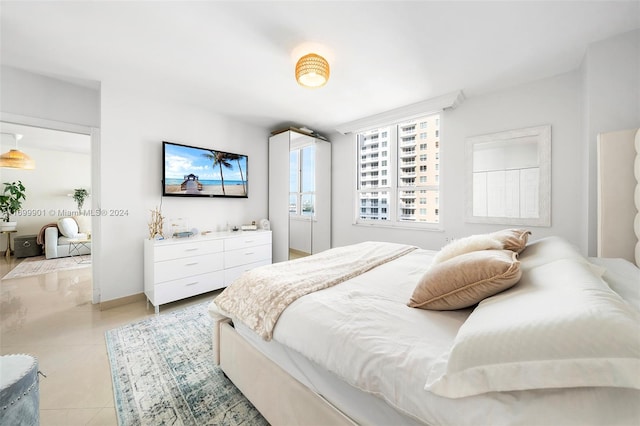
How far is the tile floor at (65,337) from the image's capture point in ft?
4.84

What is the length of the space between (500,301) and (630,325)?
348 mm

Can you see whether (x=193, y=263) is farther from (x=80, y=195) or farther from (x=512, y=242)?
(x=80, y=195)

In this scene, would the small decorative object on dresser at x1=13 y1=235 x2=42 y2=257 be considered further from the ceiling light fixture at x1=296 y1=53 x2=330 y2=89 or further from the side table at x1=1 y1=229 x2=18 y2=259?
the ceiling light fixture at x1=296 y1=53 x2=330 y2=89

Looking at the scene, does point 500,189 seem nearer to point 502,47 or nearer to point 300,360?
point 502,47

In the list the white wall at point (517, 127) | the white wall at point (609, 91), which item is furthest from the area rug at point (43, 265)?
the white wall at point (609, 91)

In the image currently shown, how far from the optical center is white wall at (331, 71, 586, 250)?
2.52 m

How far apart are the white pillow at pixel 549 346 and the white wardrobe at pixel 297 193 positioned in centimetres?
339

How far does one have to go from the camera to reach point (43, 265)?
451 centimetres

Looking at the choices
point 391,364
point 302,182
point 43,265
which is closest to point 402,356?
point 391,364

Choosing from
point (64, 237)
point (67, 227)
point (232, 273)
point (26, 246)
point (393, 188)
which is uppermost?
point (393, 188)

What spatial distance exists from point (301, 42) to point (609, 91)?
2.59 m

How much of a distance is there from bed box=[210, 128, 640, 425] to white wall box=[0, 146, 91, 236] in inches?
279

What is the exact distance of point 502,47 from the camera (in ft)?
6.92

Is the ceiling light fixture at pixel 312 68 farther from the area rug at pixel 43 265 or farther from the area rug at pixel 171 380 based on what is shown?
the area rug at pixel 43 265
